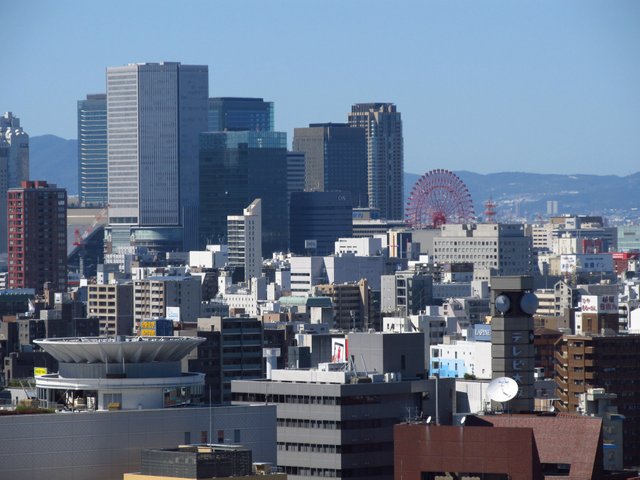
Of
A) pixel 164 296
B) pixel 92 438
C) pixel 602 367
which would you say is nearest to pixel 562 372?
pixel 602 367

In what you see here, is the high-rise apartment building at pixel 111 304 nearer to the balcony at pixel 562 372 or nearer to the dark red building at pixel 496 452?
the balcony at pixel 562 372

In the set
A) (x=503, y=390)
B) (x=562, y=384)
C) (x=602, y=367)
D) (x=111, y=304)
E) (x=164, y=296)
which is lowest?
(x=562, y=384)

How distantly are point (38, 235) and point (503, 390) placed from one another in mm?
141996

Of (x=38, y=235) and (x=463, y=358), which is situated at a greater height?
(x=38, y=235)

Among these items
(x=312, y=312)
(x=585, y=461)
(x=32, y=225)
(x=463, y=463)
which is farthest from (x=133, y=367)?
(x=32, y=225)

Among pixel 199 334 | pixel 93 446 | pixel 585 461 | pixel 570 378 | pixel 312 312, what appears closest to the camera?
pixel 93 446

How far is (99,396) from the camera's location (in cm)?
4800

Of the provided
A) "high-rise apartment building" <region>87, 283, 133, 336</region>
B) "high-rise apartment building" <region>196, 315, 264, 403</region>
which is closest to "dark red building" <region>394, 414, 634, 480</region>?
"high-rise apartment building" <region>196, 315, 264, 403</region>

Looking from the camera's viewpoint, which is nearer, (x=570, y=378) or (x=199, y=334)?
(x=570, y=378)

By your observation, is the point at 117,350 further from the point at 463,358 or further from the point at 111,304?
the point at 111,304

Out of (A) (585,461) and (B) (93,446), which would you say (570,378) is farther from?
(B) (93,446)

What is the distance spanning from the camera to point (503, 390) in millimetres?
57031

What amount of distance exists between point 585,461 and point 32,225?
147 m

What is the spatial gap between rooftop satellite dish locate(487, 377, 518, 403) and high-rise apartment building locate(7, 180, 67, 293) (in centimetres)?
13902
